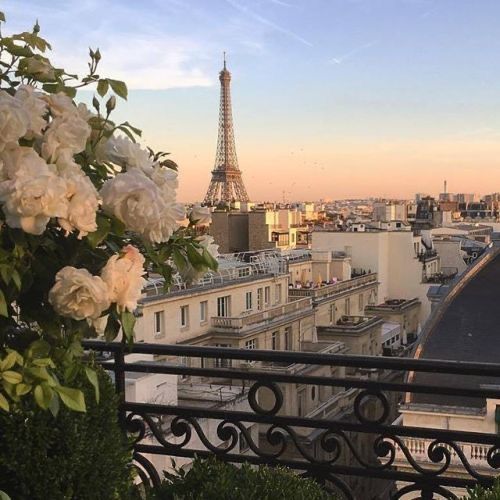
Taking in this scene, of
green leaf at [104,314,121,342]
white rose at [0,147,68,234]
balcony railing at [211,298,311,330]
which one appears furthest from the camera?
balcony railing at [211,298,311,330]

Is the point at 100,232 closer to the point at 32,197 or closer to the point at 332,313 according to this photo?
the point at 32,197

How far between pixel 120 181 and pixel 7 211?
0.29 metres

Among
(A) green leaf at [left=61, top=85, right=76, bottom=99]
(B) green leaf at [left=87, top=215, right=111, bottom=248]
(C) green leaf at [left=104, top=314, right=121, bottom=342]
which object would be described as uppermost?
(A) green leaf at [left=61, top=85, right=76, bottom=99]

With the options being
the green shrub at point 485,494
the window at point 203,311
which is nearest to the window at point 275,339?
the window at point 203,311

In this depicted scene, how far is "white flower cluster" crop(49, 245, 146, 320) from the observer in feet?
5.57

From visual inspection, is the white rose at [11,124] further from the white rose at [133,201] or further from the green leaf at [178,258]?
the green leaf at [178,258]

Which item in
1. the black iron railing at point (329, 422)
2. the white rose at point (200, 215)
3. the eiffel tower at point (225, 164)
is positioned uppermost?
the eiffel tower at point (225, 164)

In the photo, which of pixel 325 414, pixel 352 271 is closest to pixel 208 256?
pixel 325 414

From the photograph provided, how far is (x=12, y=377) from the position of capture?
67.3 inches

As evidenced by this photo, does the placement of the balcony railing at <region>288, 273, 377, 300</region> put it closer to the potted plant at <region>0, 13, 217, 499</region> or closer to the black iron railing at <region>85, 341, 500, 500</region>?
the black iron railing at <region>85, 341, 500, 500</region>

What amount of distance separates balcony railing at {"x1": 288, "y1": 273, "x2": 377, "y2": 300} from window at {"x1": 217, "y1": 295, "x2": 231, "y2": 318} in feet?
22.5

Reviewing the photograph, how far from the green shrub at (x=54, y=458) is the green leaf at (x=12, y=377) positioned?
2.55 feet

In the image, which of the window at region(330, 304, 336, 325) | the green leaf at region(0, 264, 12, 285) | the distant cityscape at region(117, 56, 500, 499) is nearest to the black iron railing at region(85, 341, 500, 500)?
the distant cityscape at region(117, 56, 500, 499)

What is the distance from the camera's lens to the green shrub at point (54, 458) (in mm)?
2420
